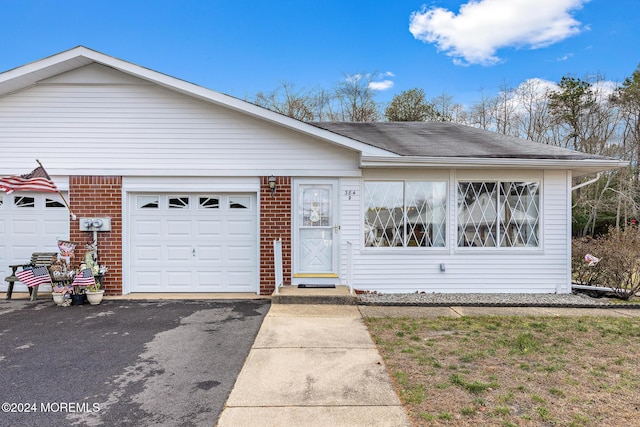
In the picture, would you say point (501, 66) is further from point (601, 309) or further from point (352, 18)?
point (601, 309)

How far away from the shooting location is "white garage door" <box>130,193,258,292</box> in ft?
24.2

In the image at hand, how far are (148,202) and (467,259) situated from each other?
6.53m

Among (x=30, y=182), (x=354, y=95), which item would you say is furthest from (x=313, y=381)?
(x=354, y=95)

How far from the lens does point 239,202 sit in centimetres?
745

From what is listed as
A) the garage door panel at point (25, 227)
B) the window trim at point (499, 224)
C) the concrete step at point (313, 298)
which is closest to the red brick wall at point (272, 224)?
the concrete step at point (313, 298)

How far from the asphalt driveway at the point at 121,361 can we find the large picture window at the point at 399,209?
8.80 feet

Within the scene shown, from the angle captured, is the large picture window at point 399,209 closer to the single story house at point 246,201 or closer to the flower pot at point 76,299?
the single story house at point 246,201

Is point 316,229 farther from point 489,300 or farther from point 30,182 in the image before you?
point 30,182

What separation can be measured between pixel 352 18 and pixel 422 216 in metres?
12.3

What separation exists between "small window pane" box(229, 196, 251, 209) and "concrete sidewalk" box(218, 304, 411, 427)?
287 cm

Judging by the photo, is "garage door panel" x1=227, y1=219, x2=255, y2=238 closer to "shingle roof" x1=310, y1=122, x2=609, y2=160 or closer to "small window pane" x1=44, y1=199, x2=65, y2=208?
"shingle roof" x1=310, y1=122, x2=609, y2=160

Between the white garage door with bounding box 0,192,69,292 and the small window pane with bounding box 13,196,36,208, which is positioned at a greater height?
the small window pane with bounding box 13,196,36,208

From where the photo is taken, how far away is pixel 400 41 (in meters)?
17.4

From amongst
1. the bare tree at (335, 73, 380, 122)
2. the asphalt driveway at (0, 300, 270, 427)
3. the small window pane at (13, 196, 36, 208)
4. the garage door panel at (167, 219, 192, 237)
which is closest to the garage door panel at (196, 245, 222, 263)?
the garage door panel at (167, 219, 192, 237)
